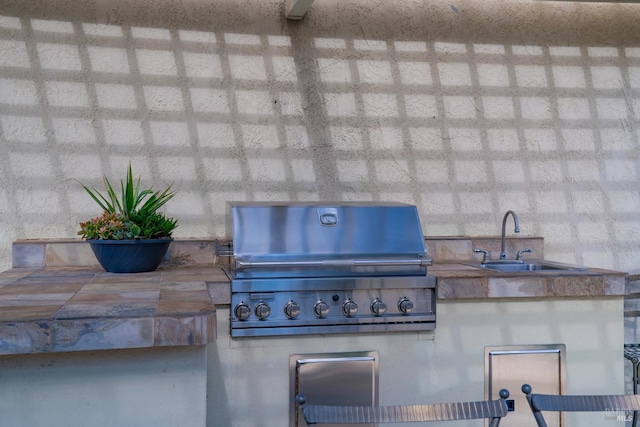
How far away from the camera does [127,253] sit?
9.41ft

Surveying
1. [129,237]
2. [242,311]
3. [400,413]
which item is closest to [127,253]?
[129,237]

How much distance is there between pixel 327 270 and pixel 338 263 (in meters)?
0.06

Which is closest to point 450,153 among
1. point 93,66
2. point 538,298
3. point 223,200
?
point 538,298

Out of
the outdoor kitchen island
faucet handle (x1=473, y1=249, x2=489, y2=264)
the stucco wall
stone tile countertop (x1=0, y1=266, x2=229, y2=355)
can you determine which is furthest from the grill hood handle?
the stucco wall

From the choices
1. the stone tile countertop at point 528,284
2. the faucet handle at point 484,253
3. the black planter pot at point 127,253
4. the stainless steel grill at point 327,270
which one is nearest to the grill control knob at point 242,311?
the stainless steel grill at point 327,270

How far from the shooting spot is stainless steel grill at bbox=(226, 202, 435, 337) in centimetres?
271

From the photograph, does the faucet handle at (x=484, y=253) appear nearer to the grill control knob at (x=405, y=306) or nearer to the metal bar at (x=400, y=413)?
the grill control knob at (x=405, y=306)

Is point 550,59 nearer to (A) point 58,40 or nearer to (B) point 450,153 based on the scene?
(B) point 450,153

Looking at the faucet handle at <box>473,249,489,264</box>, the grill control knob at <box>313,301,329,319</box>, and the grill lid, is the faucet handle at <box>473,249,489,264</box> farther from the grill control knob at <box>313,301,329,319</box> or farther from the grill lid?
the grill control knob at <box>313,301,329,319</box>

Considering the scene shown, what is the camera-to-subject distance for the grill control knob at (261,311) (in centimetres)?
267

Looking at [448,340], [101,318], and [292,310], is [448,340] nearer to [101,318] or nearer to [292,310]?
[292,310]

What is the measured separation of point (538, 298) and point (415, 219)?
681 mm

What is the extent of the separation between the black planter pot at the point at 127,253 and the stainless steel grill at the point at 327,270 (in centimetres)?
37

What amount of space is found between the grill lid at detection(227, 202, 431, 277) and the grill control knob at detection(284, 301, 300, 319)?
15cm
